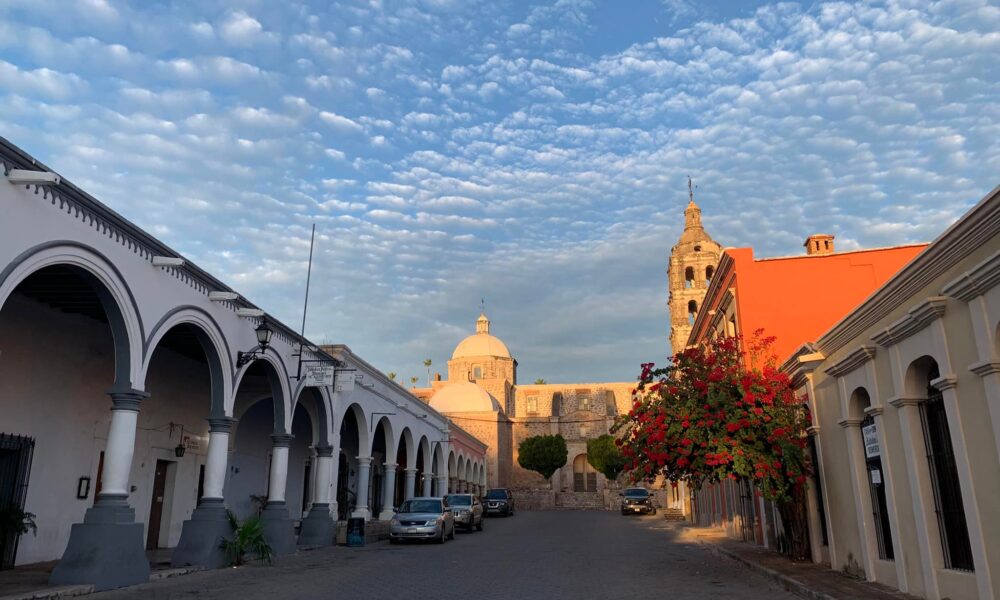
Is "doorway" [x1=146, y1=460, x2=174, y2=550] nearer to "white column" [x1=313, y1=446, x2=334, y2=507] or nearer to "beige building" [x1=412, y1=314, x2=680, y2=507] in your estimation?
"white column" [x1=313, y1=446, x2=334, y2=507]

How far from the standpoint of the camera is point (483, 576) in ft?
42.6

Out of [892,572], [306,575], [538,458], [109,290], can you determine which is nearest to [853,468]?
[892,572]

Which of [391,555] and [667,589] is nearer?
[667,589]

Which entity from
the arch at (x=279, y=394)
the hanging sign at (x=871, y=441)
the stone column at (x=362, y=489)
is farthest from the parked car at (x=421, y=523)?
the hanging sign at (x=871, y=441)

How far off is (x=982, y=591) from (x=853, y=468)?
396cm

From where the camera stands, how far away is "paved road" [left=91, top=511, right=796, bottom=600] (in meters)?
10.6

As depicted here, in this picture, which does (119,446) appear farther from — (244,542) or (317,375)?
(317,375)

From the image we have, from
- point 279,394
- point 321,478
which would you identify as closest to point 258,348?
point 279,394

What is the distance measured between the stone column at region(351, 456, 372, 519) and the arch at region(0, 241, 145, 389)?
1207 centimetres

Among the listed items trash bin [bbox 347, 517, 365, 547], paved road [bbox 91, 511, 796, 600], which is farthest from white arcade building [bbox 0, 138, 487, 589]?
paved road [bbox 91, 511, 796, 600]

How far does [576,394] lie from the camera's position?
76.4 metres

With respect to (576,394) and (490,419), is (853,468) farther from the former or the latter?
(576,394)

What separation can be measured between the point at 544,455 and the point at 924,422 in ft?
174

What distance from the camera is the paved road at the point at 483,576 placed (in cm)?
1061
